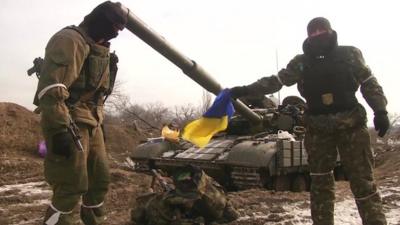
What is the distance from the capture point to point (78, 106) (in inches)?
157

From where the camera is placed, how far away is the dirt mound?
1639cm

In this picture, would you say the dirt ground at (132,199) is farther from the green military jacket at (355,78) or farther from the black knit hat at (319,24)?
the black knit hat at (319,24)

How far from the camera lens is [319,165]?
14.6 ft

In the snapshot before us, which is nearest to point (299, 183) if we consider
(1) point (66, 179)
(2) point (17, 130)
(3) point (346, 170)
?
(3) point (346, 170)

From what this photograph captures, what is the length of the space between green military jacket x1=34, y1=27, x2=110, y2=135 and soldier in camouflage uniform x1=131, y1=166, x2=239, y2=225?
1.32 metres

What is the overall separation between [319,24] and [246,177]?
4873mm

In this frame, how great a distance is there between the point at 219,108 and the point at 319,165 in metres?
1.11

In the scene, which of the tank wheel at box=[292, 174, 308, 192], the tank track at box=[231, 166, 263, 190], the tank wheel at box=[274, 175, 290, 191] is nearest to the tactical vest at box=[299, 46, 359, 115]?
the tank track at box=[231, 166, 263, 190]

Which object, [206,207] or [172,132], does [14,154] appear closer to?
[172,132]

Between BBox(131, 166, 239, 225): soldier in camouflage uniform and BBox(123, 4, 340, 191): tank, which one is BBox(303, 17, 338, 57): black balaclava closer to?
BBox(131, 166, 239, 225): soldier in camouflage uniform

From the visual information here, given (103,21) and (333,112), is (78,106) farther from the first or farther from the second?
(333,112)

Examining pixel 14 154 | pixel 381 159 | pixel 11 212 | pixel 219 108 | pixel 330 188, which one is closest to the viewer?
pixel 330 188

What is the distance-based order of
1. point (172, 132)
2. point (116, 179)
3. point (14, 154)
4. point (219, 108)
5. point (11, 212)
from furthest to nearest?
point (14, 154)
point (172, 132)
point (116, 179)
point (11, 212)
point (219, 108)

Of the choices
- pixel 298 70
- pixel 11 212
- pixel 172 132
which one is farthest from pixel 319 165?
pixel 172 132
